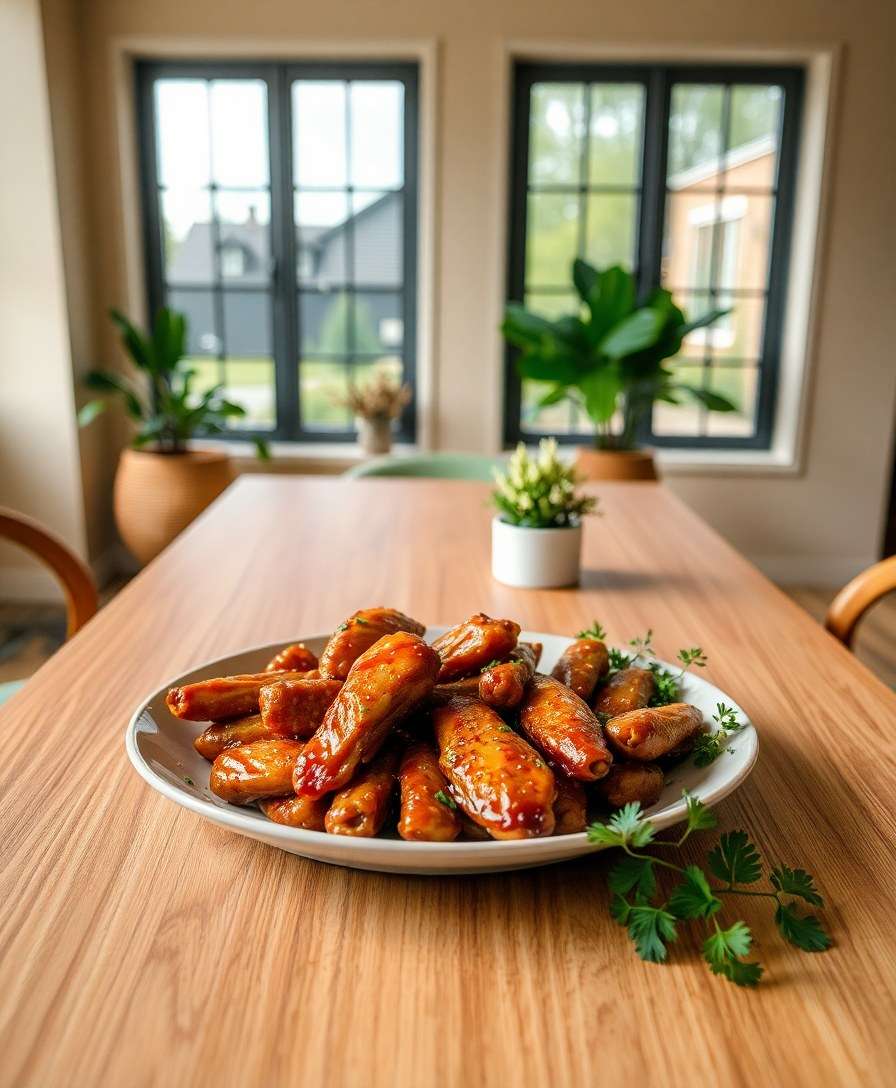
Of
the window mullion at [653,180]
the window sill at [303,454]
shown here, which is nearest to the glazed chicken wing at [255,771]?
the window sill at [303,454]

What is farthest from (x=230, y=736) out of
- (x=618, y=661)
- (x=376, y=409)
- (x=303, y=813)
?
(x=376, y=409)

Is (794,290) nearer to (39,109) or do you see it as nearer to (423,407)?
(423,407)

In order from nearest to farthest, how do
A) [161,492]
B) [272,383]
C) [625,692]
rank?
[625,692], [161,492], [272,383]

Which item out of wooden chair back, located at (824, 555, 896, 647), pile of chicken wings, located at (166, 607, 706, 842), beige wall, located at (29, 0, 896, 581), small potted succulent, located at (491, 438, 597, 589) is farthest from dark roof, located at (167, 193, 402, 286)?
pile of chicken wings, located at (166, 607, 706, 842)

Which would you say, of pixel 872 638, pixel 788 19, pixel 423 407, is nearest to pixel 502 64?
pixel 788 19

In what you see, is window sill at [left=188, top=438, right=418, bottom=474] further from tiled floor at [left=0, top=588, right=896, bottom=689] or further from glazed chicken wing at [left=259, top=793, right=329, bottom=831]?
glazed chicken wing at [left=259, top=793, right=329, bottom=831]

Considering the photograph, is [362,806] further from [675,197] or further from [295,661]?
[675,197]
